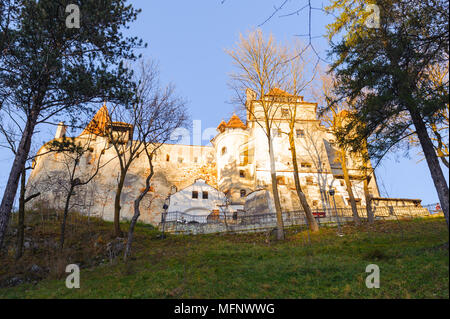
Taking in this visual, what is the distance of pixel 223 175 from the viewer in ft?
125

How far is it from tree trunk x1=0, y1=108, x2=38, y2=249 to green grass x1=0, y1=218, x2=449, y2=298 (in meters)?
2.53

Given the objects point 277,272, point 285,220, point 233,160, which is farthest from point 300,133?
point 277,272

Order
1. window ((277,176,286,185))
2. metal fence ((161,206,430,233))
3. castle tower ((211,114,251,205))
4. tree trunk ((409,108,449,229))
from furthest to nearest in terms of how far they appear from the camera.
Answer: castle tower ((211,114,251,205))
window ((277,176,286,185))
metal fence ((161,206,430,233))
tree trunk ((409,108,449,229))

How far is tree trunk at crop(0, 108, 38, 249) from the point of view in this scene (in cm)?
1070

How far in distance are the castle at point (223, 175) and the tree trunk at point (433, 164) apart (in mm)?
18056

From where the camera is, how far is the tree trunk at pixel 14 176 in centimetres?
1070

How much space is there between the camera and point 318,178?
33.0 metres

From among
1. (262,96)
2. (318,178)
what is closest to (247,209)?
(318,178)

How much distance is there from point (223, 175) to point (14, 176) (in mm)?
28099

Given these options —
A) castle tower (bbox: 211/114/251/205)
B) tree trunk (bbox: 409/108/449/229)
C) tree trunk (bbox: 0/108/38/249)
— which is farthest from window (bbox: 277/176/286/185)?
tree trunk (bbox: 0/108/38/249)

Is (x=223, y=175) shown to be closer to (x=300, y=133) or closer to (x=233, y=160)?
(x=233, y=160)

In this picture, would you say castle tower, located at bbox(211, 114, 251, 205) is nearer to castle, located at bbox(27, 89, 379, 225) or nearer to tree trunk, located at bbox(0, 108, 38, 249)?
castle, located at bbox(27, 89, 379, 225)

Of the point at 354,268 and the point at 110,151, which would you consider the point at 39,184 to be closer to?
→ the point at 110,151
